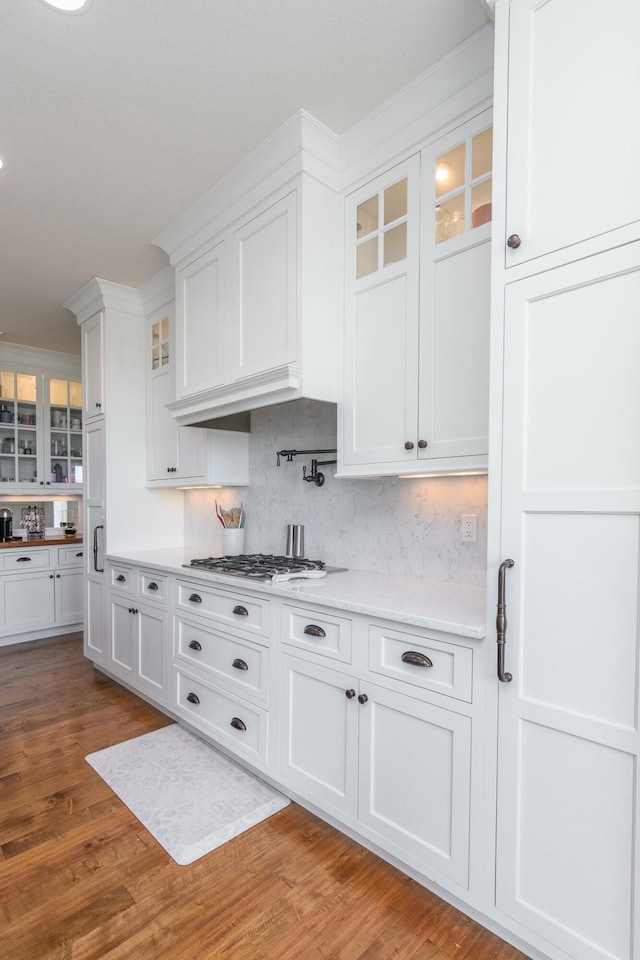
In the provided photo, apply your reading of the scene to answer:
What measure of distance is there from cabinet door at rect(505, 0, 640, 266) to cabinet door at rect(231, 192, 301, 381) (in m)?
1.04

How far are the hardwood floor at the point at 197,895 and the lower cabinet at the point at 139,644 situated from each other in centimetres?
71

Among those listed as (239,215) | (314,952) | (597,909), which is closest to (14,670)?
(314,952)

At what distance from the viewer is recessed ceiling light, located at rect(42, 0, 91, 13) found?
155 cm

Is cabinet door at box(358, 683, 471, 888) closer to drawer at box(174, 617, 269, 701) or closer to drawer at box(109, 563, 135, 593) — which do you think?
drawer at box(174, 617, 269, 701)

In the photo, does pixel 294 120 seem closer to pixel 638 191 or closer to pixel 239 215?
pixel 239 215

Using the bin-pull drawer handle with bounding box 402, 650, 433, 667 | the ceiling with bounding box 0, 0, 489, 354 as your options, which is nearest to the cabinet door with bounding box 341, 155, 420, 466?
the ceiling with bounding box 0, 0, 489, 354

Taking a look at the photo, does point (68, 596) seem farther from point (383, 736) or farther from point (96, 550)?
point (383, 736)

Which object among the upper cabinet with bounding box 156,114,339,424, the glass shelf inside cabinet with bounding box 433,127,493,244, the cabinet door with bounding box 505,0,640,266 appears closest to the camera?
the cabinet door with bounding box 505,0,640,266

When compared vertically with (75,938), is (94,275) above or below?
above

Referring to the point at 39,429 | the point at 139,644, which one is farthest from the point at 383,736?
the point at 39,429

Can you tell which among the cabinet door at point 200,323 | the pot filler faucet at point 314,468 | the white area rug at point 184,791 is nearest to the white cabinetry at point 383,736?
the white area rug at point 184,791

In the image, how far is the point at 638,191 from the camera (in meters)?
1.20

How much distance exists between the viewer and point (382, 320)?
83.9 inches

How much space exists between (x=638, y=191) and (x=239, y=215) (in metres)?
1.86
